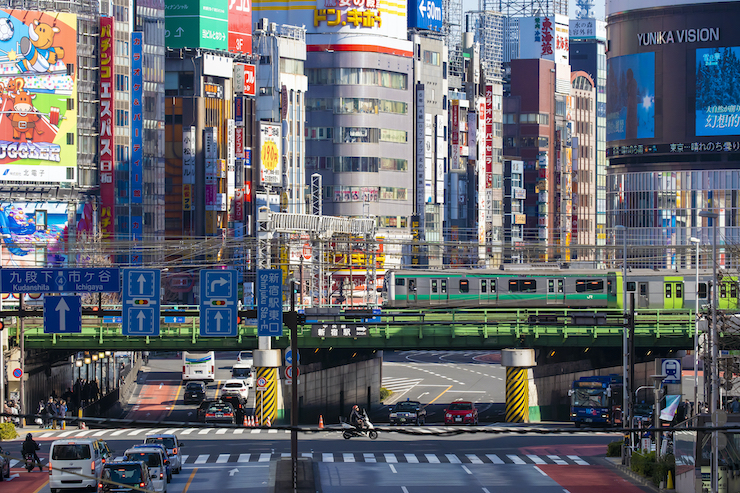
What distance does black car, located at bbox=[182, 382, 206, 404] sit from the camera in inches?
3474

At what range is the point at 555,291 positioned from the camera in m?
83.5

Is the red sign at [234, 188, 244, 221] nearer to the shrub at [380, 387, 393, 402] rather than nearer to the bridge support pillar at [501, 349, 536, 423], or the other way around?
the shrub at [380, 387, 393, 402]

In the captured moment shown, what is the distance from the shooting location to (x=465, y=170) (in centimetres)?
15962

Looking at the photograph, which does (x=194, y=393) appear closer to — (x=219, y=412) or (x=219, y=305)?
(x=219, y=412)

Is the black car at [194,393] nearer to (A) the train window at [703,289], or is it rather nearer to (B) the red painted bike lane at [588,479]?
(A) the train window at [703,289]

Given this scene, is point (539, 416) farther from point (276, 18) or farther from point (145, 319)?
point (276, 18)

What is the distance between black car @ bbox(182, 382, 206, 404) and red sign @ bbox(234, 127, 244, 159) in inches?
1786

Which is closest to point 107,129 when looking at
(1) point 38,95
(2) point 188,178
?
(1) point 38,95

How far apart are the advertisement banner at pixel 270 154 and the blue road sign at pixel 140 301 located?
8600 centimetres

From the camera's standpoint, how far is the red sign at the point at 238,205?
13050 cm

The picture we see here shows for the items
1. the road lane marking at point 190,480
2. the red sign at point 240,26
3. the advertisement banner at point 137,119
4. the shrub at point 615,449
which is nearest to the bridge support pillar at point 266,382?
the road lane marking at point 190,480

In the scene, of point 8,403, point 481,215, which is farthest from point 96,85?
point 481,215

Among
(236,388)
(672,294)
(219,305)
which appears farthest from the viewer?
(236,388)

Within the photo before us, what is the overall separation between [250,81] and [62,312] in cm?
9085
